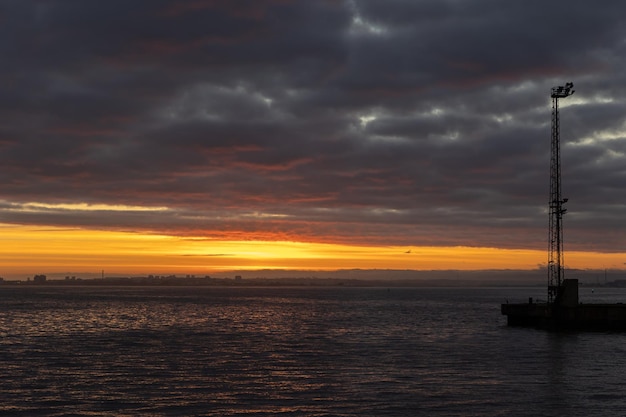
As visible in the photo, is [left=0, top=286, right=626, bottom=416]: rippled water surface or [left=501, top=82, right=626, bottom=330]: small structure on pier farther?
[left=501, top=82, right=626, bottom=330]: small structure on pier

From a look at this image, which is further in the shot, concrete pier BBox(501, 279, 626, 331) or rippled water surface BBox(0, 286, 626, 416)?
concrete pier BBox(501, 279, 626, 331)

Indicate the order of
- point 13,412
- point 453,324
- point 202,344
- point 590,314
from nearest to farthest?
point 13,412 < point 202,344 < point 590,314 < point 453,324

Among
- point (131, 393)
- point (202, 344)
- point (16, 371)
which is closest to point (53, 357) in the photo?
point (16, 371)

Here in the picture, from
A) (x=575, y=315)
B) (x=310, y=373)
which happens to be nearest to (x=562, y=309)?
A: (x=575, y=315)

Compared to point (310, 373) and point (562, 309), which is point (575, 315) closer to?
point (562, 309)

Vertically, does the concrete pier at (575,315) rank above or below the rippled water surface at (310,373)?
above

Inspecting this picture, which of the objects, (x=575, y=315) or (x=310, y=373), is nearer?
(x=310, y=373)

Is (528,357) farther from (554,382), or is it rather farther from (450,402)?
(450,402)

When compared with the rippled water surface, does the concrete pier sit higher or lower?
higher

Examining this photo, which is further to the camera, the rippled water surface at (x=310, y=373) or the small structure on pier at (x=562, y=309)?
the small structure on pier at (x=562, y=309)

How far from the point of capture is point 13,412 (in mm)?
42969

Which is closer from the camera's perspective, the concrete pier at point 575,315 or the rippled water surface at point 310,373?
the rippled water surface at point 310,373

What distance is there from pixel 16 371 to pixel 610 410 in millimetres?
46339

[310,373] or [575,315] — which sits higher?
[575,315]
